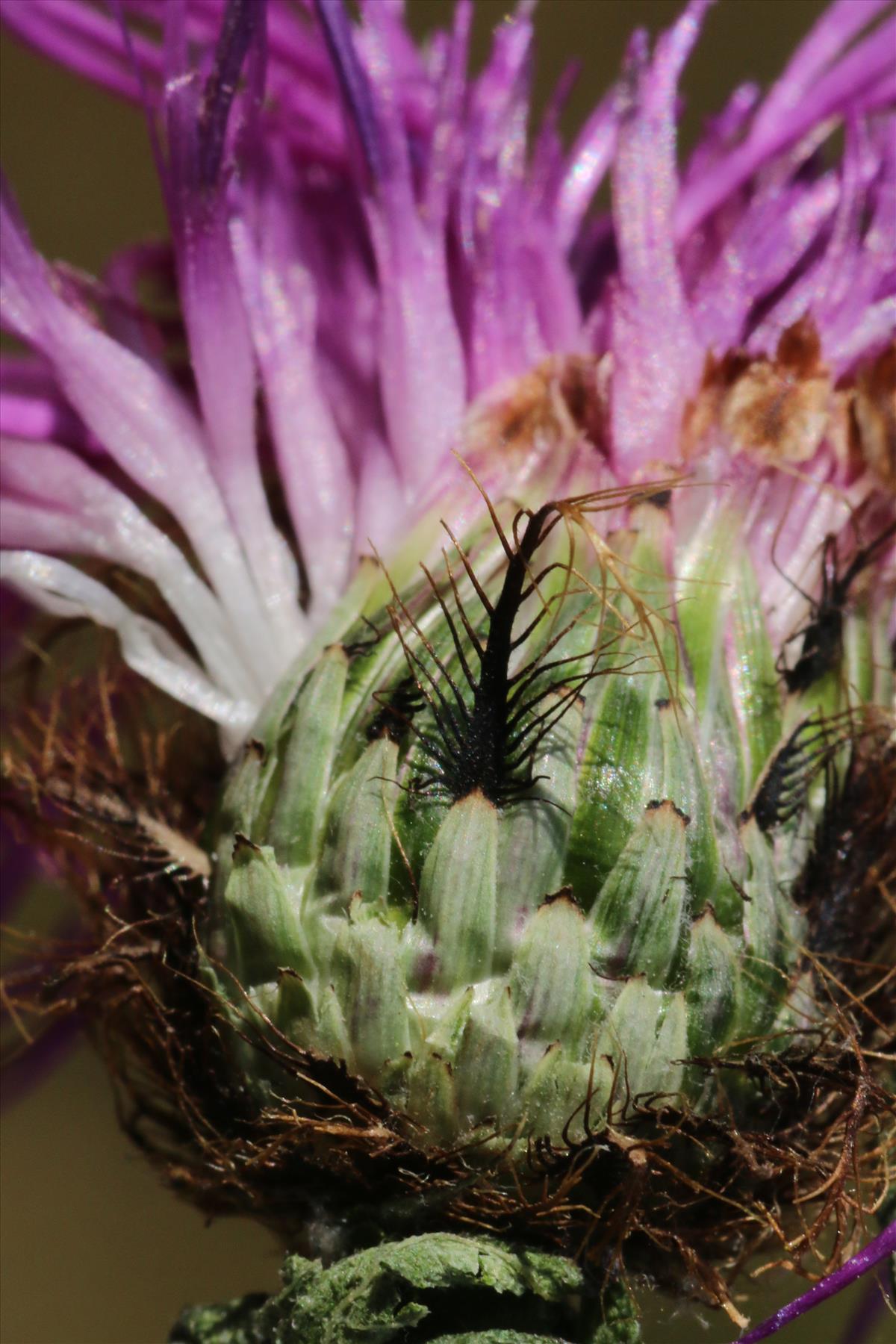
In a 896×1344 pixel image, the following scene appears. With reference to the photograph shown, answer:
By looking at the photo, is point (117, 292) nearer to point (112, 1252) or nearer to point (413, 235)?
point (413, 235)

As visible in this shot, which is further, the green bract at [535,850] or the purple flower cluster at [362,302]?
the purple flower cluster at [362,302]

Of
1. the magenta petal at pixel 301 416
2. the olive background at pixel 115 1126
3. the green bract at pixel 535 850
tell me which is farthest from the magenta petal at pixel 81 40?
the green bract at pixel 535 850

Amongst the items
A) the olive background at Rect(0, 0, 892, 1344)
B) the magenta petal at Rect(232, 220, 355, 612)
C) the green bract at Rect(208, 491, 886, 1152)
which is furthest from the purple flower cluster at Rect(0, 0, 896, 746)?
the olive background at Rect(0, 0, 892, 1344)

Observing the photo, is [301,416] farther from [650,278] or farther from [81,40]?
[81,40]

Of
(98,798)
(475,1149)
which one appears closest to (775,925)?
(475,1149)

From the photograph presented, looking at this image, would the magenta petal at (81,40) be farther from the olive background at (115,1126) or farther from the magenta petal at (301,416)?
the olive background at (115,1126)
